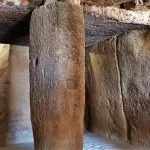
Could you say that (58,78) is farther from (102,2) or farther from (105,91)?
(105,91)

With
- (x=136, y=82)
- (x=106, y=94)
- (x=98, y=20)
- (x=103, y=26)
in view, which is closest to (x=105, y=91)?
(x=106, y=94)

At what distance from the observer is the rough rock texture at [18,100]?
12.0 feet

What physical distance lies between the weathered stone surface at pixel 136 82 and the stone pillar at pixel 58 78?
862 millimetres

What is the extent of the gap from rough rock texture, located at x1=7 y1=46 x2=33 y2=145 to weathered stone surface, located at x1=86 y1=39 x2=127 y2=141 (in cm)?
86

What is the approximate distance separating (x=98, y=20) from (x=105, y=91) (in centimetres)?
113

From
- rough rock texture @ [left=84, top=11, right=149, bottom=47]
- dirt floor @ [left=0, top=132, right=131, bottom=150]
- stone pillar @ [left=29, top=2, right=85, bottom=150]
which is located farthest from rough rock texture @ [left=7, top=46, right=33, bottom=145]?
stone pillar @ [left=29, top=2, right=85, bottom=150]

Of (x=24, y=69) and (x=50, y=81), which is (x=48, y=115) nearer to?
(x=50, y=81)

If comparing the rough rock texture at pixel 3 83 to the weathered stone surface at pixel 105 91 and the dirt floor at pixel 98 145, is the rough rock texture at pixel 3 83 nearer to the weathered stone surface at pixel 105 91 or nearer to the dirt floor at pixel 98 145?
the dirt floor at pixel 98 145

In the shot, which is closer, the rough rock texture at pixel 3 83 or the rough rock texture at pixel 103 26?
the rough rock texture at pixel 103 26

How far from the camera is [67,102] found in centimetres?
A: 214

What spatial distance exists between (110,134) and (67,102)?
1.45 meters

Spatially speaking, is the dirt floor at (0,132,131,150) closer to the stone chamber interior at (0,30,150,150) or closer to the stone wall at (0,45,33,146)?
the stone chamber interior at (0,30,150,150)

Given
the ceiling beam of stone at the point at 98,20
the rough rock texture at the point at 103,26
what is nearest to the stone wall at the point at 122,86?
the rough rock texture at the point at 103,26

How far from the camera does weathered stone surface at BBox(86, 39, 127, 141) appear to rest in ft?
10.6
